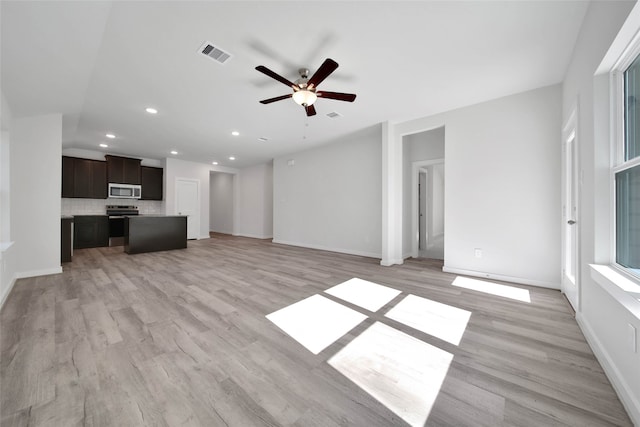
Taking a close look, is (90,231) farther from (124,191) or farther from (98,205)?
(124,191)

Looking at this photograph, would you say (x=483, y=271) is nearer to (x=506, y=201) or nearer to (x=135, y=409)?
(x=506, y=201)

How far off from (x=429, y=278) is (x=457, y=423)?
2.67 metres

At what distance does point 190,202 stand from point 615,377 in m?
9.30

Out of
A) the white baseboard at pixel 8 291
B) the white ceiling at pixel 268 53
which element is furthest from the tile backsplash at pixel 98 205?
the white baseboard at pixel 8 291

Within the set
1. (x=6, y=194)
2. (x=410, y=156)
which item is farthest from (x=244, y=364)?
(x=410, y=156)

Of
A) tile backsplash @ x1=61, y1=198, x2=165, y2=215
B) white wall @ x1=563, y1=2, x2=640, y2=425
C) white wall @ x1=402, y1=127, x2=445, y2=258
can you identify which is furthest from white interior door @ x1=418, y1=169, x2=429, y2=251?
tile backsplash @ x1=61, y1=198, x2=165, y2=215

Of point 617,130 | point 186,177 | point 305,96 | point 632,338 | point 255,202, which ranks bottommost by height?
point 632,338

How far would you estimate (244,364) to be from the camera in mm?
1604

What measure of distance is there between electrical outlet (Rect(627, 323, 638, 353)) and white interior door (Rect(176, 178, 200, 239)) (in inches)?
357

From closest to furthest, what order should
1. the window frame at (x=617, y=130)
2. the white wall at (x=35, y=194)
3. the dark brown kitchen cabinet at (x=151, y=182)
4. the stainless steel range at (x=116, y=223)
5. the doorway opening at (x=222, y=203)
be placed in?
the window frame at (x=617, y=130) → the white wall at (x=35, y=194) → the stainless steel range at (x=116, y=223) → the dark brown kitchen cabinet at (x=151, y=182) → the doorway opening at (x=222, y=203)

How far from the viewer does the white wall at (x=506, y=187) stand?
3.19 metres

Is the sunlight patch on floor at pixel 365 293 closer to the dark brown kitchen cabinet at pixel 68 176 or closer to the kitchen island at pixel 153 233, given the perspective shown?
the kitchen island at pixel 153 233

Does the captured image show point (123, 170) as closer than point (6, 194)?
No

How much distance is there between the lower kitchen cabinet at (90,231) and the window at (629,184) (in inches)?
378
